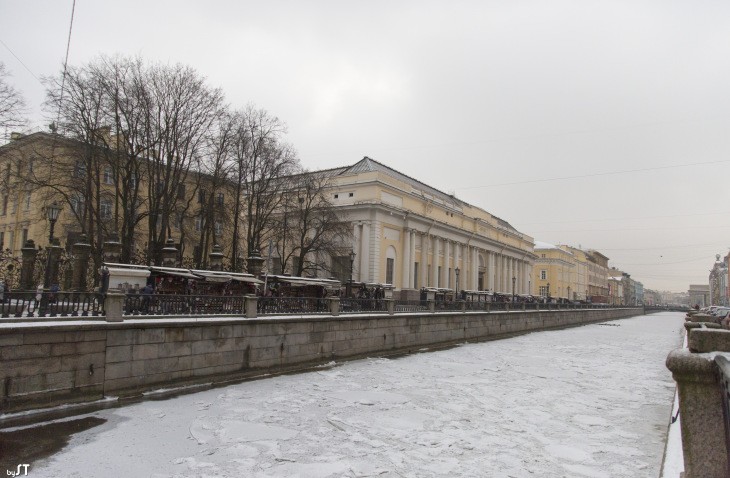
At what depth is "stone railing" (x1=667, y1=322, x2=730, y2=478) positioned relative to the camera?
3275mm

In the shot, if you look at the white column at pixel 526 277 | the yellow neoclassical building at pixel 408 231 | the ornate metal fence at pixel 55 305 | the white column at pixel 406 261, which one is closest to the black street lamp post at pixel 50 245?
the ornate metal fence at pixel 55 305

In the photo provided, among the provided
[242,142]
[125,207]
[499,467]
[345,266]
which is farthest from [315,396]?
[345,266]

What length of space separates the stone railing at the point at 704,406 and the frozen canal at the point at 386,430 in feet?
15.0

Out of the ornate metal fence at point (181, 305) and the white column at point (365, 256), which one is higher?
the white column at point (365, 256)

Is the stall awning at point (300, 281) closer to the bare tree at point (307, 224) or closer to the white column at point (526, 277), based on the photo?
the bare tree at point (307, 224)

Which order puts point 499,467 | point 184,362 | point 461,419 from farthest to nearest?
1. point 184,362
2. point 461,419
3. point 499,467

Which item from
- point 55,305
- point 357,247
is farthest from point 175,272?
point 357,247

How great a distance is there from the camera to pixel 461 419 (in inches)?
432

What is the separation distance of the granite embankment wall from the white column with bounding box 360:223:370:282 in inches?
786

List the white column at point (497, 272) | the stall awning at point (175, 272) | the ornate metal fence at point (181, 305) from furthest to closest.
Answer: the white column at point (497, 272) → the stall awning at point (175, 272) → the ornate metal fence at point (181, 305)

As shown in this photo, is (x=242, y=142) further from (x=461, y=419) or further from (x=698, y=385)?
(x=698, y=385)

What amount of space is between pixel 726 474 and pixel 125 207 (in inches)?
966

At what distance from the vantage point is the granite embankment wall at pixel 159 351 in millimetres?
10398

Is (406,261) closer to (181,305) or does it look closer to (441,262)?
(441,262)
